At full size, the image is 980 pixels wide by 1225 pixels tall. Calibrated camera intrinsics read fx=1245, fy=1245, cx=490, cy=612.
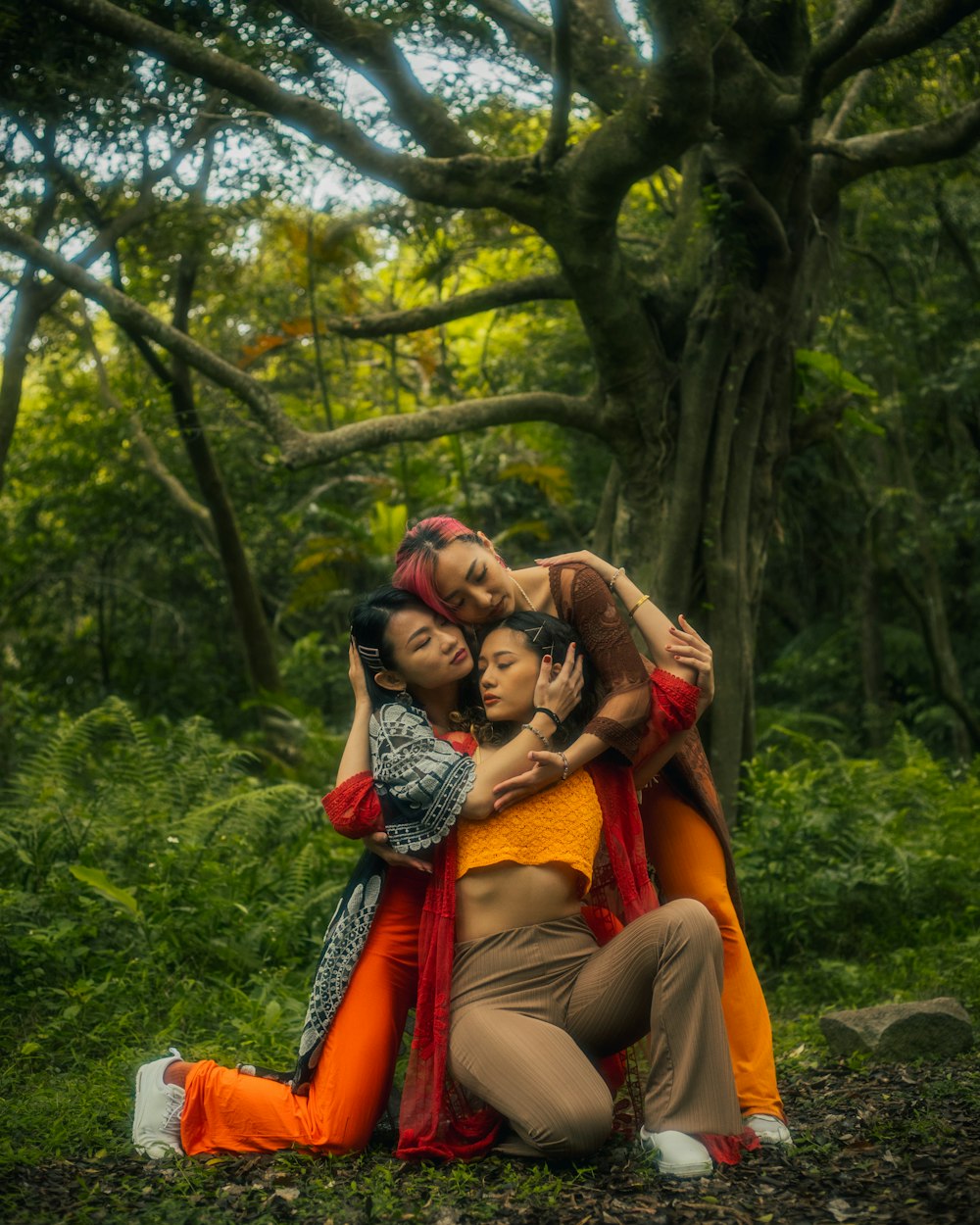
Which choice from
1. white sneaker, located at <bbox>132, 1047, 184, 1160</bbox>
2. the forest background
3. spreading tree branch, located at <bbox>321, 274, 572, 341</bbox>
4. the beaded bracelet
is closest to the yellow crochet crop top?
the beaded bracelet

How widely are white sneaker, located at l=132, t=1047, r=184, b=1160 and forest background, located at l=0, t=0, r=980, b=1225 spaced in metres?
0.27

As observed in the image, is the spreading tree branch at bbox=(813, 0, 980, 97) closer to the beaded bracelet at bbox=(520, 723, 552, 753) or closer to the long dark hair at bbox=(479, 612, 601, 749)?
the long dark hair at bbox=(479, 612, 601, 749)

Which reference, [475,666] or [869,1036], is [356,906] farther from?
[869,1036]

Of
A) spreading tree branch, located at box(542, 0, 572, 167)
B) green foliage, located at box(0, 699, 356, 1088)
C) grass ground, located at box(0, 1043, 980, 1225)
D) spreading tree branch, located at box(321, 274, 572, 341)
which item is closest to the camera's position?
grass ground, located at box(0, 1043, 980, 1225)

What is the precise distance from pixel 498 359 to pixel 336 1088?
9.57m

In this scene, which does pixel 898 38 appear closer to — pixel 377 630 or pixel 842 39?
pixel 842 39

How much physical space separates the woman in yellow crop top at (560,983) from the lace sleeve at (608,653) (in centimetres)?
9

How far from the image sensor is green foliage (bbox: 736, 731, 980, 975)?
19.3 ft

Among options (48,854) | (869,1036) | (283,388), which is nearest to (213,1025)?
(48,854)

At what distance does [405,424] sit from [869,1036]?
3288mm

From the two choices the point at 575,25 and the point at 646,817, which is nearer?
the point at 646,817

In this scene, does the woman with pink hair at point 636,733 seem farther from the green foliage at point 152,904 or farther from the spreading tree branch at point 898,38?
the spreading tree branch at point 898,38

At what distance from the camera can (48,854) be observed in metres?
5.49

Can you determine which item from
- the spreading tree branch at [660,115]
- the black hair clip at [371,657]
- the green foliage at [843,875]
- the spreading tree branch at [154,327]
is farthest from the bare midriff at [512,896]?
the spreading tree branch at [660,115]
